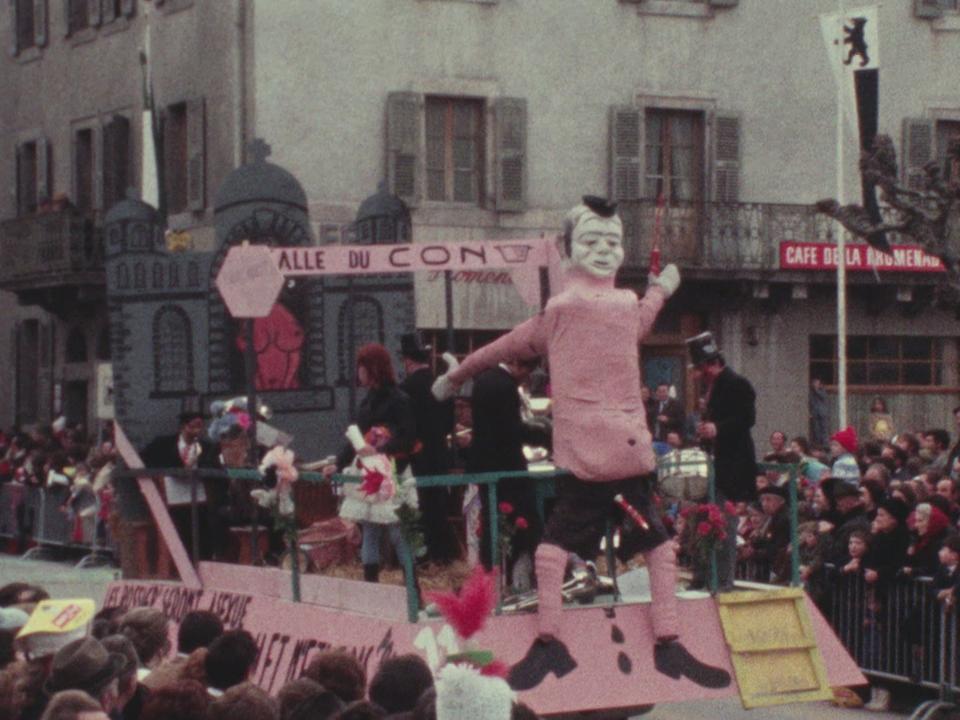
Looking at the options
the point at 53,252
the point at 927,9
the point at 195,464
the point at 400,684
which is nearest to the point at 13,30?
the point at 53,252

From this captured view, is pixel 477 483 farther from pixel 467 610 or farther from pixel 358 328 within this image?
pixel 358 328

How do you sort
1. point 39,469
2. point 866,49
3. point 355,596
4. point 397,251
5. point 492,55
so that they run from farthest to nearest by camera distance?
point 492,55
point 39,469
point 866,49
point 397,251
point 355,596

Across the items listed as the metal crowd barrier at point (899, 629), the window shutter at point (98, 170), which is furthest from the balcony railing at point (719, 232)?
the metal crowd barrier at point (899, 629)

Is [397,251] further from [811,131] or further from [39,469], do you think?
[811,131]

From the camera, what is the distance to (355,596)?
46.4ft

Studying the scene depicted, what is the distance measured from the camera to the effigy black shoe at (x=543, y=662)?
1316 cm

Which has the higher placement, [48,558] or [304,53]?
[304,53]

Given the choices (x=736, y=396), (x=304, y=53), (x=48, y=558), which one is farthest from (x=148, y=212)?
(x=304, y=53)

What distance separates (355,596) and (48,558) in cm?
1901

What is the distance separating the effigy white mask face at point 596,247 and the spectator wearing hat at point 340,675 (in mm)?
3975

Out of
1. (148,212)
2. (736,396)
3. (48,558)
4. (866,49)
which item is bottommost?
(48,558)

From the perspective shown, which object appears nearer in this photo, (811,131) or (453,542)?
(453,542)

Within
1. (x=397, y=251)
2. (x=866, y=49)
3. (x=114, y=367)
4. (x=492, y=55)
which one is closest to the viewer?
(x=397, y=251)

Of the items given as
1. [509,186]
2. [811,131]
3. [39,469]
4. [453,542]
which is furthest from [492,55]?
[453,542]
